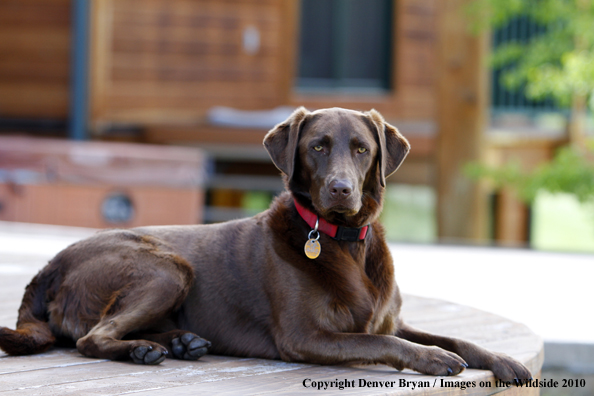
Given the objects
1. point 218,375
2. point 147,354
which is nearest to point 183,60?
point 147,354

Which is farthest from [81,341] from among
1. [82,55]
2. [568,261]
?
[82,55]

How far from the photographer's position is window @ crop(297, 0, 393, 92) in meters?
9.90

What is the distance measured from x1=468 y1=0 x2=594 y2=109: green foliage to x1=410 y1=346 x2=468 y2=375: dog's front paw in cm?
486

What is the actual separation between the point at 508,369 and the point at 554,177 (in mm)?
4756

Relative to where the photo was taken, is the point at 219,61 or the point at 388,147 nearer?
the point at 388,147

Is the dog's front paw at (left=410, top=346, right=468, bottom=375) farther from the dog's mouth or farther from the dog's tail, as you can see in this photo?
the dog's tail

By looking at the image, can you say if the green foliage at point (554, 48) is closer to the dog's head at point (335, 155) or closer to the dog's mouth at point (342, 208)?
the dog's head at point (335, 155)

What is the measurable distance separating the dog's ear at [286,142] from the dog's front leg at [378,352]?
603mm

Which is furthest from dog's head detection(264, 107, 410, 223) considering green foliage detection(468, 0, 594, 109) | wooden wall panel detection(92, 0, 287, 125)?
wooden wall panel detection(92, 0, 287, 125)

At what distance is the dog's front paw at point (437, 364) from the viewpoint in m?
2.28

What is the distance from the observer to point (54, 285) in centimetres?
272

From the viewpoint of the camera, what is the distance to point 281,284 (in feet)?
8.12

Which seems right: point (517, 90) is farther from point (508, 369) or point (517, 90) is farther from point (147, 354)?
point (147, 354)

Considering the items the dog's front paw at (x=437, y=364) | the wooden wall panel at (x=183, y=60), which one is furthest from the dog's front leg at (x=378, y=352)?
the wooden wall panel at (x=183, y=60)
